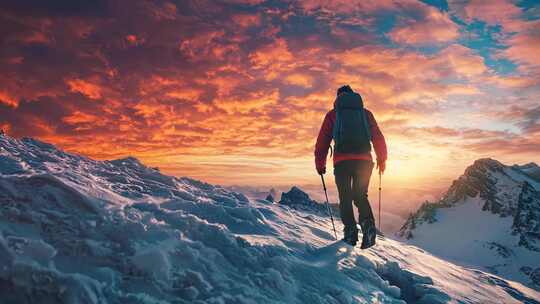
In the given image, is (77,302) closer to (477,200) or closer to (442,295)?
(442,295)

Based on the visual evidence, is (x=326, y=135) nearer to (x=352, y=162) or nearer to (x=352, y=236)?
(x=352, y=162)

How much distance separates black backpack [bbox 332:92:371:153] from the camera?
26.3ft

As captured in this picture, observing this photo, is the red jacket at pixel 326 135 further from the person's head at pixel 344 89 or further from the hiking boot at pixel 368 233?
the hiking boot at pixel 368 233

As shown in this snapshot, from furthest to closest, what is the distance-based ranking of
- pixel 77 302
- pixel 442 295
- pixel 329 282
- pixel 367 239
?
1. pixel 367 239
2. pixel 442 295
3. pixel 329 282
4. pixel 77 302

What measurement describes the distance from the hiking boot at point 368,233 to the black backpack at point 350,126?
1600mm

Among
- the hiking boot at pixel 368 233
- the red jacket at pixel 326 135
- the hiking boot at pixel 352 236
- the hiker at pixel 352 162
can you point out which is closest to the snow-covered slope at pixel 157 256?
the hiking boot at pixel 368 233

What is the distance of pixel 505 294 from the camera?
7.98 metres

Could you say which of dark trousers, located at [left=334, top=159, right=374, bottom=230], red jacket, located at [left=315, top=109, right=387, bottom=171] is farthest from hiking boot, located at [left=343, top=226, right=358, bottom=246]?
red jacket, located at [left=315, top=109, right=387, bottom=171]

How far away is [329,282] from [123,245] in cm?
299

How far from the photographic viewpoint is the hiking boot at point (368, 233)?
768 cm

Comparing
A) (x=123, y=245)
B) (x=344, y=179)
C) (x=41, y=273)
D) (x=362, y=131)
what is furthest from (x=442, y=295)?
(x=41, y=273)

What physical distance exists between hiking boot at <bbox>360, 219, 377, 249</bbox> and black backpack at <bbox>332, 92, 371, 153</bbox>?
160cm

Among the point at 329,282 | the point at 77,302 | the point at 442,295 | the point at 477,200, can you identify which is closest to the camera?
the point at 77,302

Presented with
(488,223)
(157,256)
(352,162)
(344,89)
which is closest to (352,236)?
(352,162)
